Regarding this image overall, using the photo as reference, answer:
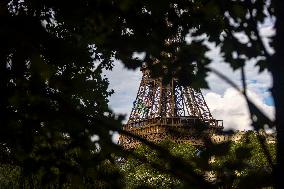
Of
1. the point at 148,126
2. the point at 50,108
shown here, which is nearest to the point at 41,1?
the point at 50,108

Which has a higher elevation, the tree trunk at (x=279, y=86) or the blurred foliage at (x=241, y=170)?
the tree trunk at (x=279, y=86)

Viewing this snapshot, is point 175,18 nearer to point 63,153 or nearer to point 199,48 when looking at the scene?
point 199,48

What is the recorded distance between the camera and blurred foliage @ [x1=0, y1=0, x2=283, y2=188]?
2.06 m

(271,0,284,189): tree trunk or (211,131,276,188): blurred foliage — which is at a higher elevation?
(271,0,284,189): tree trunk

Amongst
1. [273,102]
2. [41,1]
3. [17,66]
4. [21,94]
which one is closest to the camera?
[273,102]

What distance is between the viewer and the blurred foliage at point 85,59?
6.77 ft

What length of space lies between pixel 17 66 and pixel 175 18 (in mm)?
1153

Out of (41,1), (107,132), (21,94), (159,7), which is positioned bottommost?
(107,132)

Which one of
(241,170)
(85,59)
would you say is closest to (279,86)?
(241,170)

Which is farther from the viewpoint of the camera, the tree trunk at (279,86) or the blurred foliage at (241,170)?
the blurred foliage at (241,170)

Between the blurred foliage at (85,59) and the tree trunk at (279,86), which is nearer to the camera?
the tree trunk at (279,86)

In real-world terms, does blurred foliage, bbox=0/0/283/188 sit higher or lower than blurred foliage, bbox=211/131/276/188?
higher

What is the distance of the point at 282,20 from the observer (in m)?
1.84

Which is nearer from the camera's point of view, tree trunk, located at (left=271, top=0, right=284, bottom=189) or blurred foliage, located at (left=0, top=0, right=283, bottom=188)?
tree trunk, located at (left=271, top=0, right=284, bottom=189)
